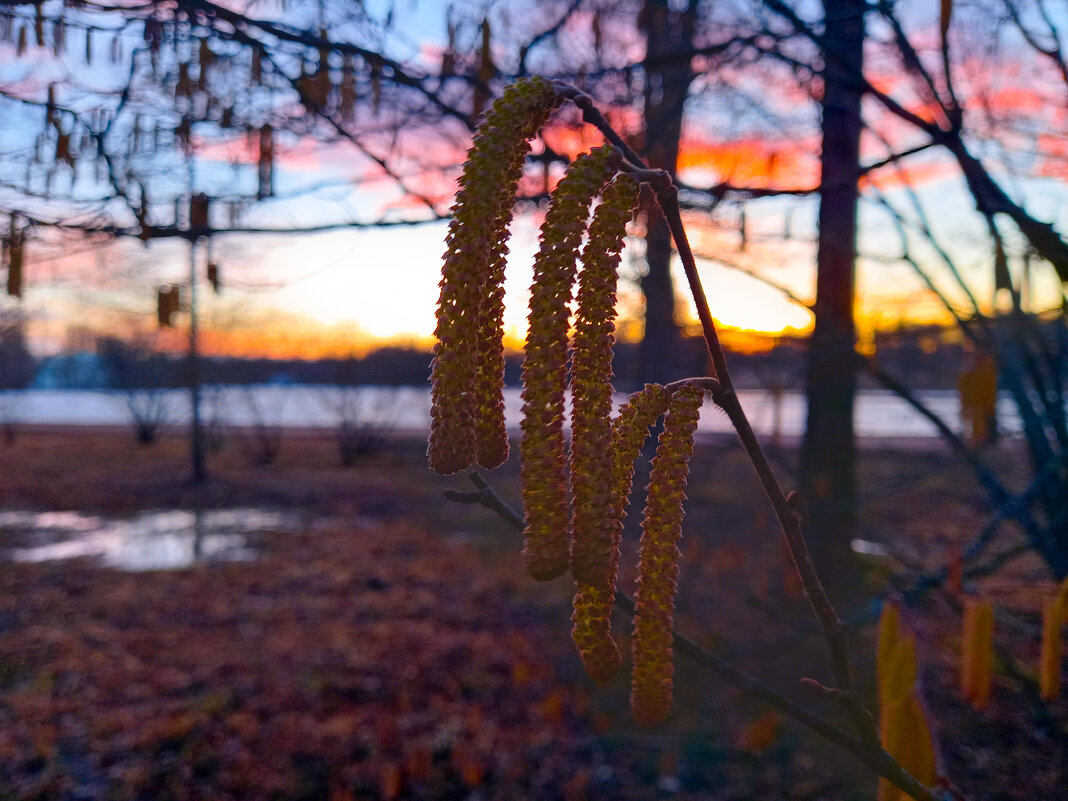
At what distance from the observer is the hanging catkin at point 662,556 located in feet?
2.91

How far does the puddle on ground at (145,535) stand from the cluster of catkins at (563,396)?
893 cm

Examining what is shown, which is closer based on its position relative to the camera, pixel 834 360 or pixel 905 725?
pixel 905 725

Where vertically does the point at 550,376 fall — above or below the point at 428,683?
above

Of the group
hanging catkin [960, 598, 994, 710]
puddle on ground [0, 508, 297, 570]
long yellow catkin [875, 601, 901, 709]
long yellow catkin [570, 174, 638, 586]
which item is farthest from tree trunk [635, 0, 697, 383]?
puddle on ground [0, 508, 297, 570]

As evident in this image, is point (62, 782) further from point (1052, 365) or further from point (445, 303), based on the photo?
point (1052, 365)

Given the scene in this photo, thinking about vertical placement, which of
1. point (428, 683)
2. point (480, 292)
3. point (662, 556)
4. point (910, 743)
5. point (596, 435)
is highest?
point (480, 292)

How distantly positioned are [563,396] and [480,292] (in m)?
0.14

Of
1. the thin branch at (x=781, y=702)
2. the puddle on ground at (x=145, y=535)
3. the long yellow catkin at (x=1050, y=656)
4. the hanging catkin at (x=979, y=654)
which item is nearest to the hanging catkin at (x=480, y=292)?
the thin branch at (x=781, y=702)

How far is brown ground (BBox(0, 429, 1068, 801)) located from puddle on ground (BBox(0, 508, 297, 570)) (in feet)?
1.34

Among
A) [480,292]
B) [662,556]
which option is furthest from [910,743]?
[480,292]

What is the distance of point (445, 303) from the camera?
737 mm

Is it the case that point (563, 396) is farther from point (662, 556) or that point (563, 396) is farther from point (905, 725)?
point (905, 725)

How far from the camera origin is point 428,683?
18.3 feet

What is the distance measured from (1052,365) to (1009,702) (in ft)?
8.22
